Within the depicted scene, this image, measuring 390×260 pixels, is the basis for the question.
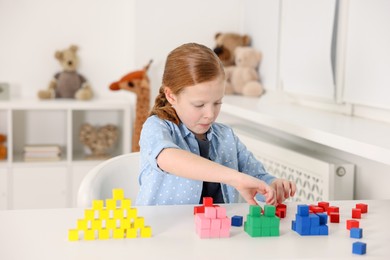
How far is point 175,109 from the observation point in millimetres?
1560

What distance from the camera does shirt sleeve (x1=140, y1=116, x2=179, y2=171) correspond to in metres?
1.37

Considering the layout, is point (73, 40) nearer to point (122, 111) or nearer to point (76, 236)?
point (122, 111)

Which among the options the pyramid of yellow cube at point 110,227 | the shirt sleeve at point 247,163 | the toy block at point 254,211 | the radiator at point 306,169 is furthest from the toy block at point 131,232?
the radiator at point 306,169

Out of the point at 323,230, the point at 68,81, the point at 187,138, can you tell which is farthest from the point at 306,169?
the point at 68,81

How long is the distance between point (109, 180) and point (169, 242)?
691 mm

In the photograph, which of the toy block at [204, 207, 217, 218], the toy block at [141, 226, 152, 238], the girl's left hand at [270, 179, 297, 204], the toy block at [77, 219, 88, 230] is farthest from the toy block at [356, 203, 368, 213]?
the toy block at [77, 219, 88, 230]

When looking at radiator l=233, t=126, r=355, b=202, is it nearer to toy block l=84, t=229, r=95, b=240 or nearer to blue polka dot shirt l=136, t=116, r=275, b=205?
blue polka dot shirt l=136, t=116, r=275, b=205

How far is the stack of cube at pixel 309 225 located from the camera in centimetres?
112

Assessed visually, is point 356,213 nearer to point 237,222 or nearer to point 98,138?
point 237,222

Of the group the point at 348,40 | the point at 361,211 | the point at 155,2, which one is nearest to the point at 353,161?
the point at 348,40

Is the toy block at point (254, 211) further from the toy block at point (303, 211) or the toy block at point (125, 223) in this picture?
the toy block at point (125, 223)

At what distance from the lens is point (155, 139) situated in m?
1.44

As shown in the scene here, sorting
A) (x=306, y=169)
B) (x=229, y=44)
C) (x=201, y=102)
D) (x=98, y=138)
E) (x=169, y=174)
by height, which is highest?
(x=229, y=44)

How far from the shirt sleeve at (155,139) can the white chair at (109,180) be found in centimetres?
19
